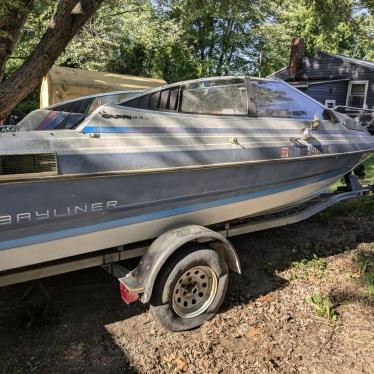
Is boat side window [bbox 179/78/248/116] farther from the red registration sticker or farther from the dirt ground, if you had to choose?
the dirt ground

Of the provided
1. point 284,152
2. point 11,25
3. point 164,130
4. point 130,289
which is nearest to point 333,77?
point 11,25

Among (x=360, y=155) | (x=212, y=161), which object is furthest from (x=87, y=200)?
(x=360, y=155)

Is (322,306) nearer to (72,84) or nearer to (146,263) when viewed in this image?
(146,263)

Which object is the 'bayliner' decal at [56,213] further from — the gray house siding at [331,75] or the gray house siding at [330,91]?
the gray house siding at [330,91]

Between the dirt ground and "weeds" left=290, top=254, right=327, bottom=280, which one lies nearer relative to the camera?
the dirt ground

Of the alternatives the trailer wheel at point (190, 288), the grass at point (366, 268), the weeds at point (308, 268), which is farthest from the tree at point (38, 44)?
the grass at point (366, 268)

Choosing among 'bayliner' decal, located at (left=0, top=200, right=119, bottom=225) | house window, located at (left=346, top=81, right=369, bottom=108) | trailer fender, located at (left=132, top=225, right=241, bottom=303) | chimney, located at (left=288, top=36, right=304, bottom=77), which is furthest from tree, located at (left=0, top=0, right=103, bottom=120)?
chimney, located at (left=288, top=36, right=304, bottom=77)

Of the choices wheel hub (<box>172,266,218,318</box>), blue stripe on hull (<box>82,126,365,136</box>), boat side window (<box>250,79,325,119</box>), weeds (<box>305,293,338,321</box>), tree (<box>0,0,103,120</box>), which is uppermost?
tree (<box>0,0,103,120</box>)

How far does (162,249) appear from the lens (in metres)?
3.39

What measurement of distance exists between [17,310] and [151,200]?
1637mm

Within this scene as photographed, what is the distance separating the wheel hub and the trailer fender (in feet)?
0.91

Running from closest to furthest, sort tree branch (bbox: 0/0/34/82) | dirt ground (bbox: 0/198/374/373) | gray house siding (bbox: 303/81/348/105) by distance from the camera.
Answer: dirt ground (bbox: 0/198/374/373)
tree branch (bbox: 0/0/34/82)
gray house siding (bbox: 303/81/348/105)

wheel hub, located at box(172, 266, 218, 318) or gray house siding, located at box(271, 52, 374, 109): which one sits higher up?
gray house siding, located at box(271, 52, 374, 109)

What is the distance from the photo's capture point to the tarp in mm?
11312
